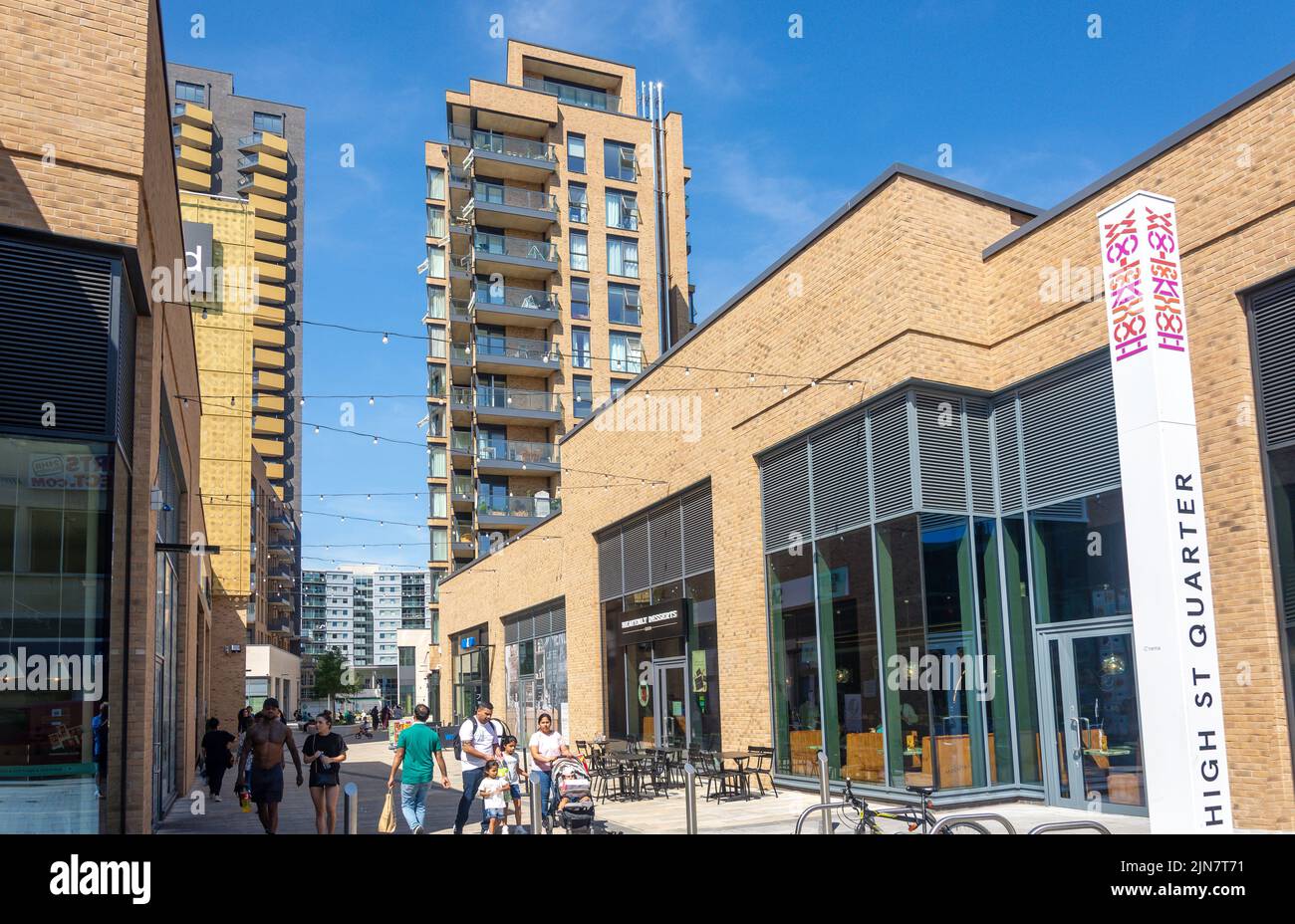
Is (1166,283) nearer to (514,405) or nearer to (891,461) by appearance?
(891,461)

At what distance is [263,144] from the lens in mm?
97688

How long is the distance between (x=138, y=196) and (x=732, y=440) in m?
11.4

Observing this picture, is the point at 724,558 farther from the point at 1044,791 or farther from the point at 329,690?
the point at 329,690

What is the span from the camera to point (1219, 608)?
11742 mm

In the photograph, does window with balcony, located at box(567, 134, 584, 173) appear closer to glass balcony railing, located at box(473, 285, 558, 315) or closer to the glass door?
glass balcony railing, located at box(473, 285, 558, 315)

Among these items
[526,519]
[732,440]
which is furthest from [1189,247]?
[526,519]

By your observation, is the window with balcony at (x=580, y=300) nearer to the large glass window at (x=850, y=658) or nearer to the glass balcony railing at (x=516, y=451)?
the glass balcony railing at (x=516, y=451)

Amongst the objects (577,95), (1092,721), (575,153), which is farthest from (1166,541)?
(577,95)

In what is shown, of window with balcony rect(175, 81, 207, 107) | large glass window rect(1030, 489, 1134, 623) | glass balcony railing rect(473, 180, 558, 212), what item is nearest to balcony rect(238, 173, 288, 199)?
window with balcony rect(175, 81, 207, 107)

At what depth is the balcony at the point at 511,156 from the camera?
50.4 meters

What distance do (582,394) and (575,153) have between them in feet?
37.3

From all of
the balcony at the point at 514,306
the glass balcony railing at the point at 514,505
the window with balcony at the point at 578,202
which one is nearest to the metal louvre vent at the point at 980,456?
the glass balcony railing at the point at 514,505

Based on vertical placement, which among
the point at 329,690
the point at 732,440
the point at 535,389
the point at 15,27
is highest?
the point at 535,389

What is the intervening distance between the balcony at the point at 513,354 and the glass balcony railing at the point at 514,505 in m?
5.70
